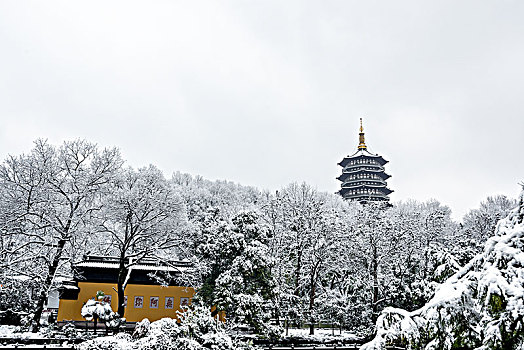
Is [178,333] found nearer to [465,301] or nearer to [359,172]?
[465,301]

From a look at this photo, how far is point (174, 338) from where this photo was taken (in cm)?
1094

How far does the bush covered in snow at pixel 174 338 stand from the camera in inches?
414

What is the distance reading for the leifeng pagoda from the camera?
221 ft

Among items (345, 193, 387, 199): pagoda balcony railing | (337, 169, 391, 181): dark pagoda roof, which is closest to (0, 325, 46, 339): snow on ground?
(345, 193, 387, 199): pagoda balcony railing

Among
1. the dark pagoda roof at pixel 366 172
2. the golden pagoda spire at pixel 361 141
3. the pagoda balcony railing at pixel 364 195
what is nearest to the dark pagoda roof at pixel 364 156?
the golden pagoda spire at pixel 361 141

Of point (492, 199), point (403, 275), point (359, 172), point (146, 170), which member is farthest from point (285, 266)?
point (359, 172)

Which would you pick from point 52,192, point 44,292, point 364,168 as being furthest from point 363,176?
point 44,292

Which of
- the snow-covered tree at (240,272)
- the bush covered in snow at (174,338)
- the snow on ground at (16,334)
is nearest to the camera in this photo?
the bush covered in snow at (174,338)

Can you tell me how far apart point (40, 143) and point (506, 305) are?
77.0 ft

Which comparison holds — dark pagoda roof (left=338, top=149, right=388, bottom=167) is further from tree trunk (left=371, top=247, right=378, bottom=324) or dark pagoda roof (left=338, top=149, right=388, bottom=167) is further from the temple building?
tree trunk (left=371, top=247, right=378, bottom=324)

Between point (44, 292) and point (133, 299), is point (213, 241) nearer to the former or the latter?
point (133, 299)

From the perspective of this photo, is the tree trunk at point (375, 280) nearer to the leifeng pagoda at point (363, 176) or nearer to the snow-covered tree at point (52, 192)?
the snow-covered tree at point (52, 192)

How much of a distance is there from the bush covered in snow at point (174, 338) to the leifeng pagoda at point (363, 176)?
56.3 metres

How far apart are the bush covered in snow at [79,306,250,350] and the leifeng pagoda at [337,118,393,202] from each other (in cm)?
5633
